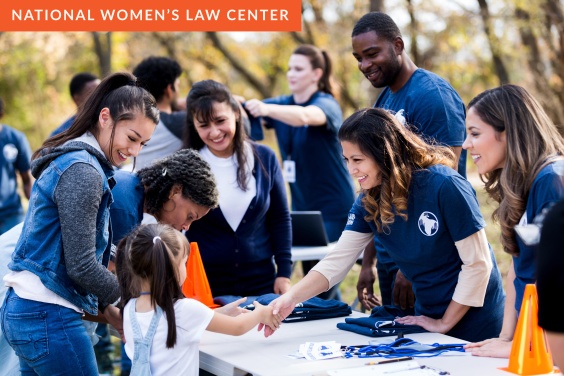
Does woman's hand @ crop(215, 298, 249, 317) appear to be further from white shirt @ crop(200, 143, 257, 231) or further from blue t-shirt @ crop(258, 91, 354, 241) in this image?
blue t-shirt @ crop(258, 91, 354, 241)

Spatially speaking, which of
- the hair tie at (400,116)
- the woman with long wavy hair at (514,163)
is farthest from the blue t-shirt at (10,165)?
the woman with long wavy hair at (514,163)

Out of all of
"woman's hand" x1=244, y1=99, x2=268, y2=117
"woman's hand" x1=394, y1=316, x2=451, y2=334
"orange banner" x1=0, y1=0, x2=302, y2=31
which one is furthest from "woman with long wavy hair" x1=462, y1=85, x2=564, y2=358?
"orange banner" x1=0, y1=0, x2=302, y2=31

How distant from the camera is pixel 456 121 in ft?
11.0

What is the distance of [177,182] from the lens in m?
3.04

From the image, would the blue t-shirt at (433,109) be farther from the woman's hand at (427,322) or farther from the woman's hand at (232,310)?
the woman's hand at (232,310)

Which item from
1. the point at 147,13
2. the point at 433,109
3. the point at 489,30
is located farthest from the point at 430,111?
the point at 489,30

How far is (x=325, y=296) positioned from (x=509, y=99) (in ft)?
7.86

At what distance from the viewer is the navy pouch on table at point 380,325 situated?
2801 millimetres

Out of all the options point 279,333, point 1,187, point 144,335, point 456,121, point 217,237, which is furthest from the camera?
point 1,187

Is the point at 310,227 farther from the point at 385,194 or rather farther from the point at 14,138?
the point at 14,138

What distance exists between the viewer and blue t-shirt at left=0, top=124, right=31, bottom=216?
6.21 m

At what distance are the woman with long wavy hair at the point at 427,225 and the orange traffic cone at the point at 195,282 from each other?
464 mm

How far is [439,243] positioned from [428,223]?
9 cm

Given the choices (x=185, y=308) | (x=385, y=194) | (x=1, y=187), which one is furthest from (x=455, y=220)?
(x=1, y=187)
